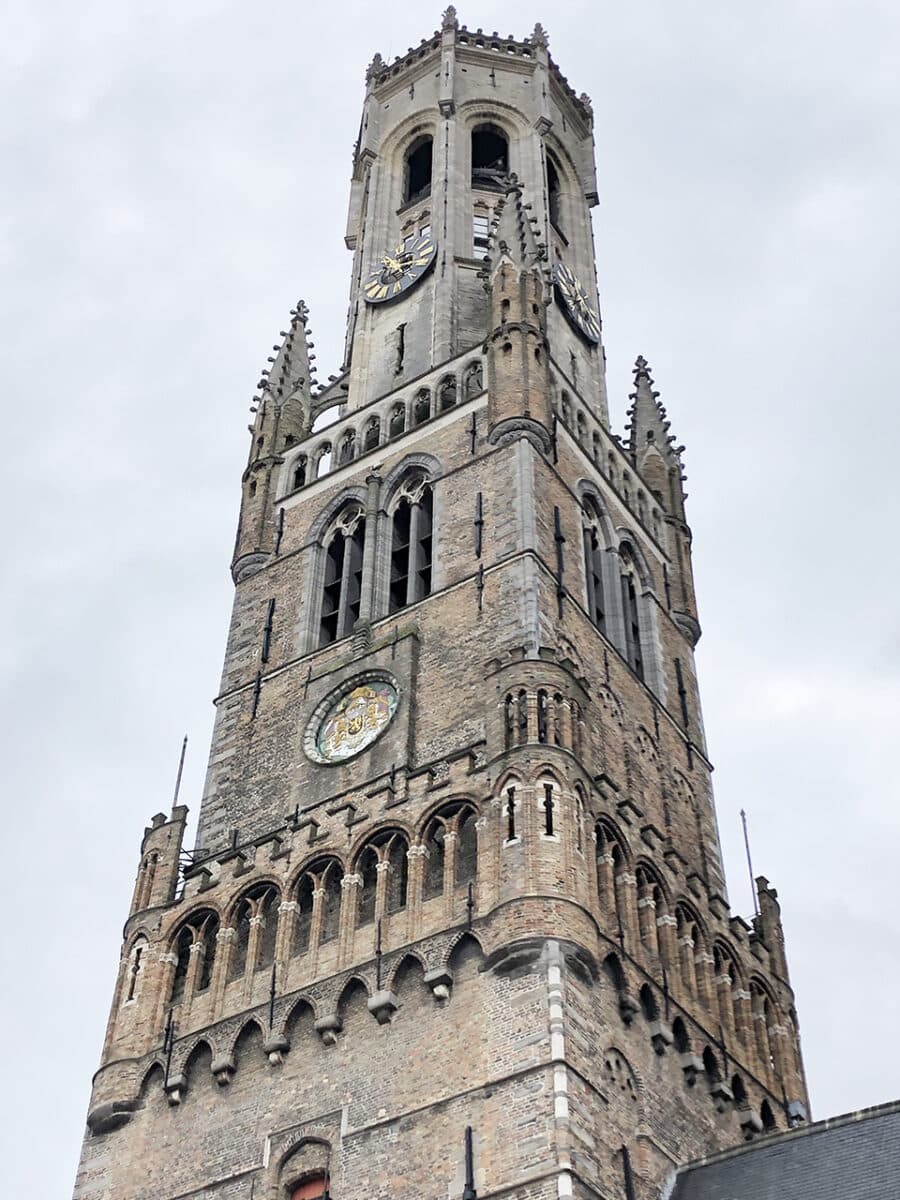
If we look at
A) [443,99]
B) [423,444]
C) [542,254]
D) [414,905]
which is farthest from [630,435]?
[414,905]

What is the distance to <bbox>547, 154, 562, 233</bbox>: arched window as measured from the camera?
5747 centimetres

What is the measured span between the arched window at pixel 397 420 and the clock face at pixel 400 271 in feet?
21.6

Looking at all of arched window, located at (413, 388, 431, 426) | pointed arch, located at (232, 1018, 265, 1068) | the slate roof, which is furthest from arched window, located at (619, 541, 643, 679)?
the slate roof

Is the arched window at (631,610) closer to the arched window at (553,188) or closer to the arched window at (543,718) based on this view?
the arched window at (543,718)

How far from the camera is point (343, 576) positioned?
42.4m

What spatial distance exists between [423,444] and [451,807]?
13.2 metres

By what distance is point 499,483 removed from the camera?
40.9m

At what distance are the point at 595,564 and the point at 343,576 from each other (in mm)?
6096

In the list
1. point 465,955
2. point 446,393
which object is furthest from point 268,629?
point 465,955

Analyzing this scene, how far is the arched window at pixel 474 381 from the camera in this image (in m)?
44.3

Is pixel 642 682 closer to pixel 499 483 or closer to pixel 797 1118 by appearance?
pixel 499 483

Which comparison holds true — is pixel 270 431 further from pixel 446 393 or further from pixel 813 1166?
pixel 813 1166

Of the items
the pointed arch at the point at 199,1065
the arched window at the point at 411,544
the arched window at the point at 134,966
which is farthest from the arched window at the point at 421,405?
the pointed arch at the point at 199,1065

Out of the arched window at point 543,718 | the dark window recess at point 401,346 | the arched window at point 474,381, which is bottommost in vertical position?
the arched window at point 543,718
